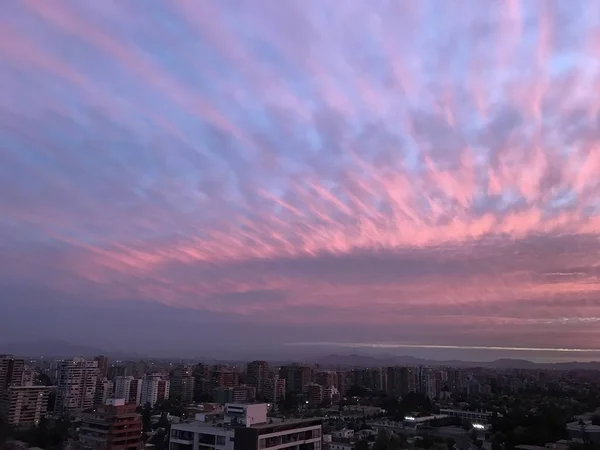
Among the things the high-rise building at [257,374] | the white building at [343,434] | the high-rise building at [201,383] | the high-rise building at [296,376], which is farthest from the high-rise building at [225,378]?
the white building at [343,434]

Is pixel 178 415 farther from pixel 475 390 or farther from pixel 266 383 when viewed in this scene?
pixel 475 390

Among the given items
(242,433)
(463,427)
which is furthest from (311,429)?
(463,427)

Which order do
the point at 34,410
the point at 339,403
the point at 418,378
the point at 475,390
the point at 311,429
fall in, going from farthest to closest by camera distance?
the point at 418,378 < the point at 475,390 < the point at 339,403 < the point at 34,410 < the point at 311,429

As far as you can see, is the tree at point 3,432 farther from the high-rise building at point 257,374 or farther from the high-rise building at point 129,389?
the high-rise building at point 257,374

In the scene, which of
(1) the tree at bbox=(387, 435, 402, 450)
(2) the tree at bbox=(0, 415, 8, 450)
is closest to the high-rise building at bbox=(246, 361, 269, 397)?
(1) the tree at bbox=(387, 435, 402, 450)

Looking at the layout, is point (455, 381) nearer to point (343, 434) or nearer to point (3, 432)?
point (343, 434)

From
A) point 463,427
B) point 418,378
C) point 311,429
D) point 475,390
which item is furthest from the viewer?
point 418,378

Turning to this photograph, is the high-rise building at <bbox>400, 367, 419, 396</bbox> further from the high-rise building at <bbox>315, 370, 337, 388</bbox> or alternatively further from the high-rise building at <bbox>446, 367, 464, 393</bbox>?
the high-rise building at <bbox>315, 370, 337, 388</bbox>

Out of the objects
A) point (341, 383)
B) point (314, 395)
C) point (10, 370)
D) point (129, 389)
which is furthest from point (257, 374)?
point (10, 370)
